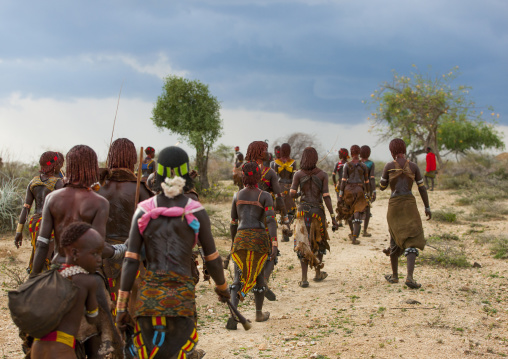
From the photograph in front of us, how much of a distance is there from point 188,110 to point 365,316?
Result: 51.2 ft

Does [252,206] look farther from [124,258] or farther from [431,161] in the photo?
[431,161]

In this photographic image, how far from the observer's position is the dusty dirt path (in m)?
4.96

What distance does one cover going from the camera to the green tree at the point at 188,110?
20.2 metres

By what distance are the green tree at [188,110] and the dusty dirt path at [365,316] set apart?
38.2ft

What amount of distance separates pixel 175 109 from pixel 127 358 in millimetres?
17734

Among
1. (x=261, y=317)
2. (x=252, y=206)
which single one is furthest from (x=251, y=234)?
(x=261, y=317)

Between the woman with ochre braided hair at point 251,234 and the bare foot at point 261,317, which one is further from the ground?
the woman with ochre braided hair at point 251,234

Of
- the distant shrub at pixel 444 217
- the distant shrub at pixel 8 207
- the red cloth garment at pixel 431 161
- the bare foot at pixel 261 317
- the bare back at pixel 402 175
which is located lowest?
the bare foot at pixel 261 317

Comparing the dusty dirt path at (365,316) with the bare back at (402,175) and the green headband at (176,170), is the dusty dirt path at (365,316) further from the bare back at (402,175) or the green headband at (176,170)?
the green headband at (176,170)

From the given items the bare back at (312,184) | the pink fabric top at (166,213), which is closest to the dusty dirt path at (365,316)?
the bare back at (312,184)

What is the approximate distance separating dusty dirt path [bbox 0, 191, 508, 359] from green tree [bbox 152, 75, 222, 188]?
1164cm

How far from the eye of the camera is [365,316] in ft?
19.7

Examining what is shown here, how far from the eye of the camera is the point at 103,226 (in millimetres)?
3691

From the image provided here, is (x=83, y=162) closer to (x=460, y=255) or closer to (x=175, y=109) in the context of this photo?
(x=460, y=255)
